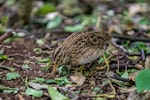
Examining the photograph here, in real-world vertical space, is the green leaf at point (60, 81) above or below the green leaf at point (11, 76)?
below

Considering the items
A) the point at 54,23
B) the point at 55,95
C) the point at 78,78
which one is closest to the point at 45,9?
the point at 54,23

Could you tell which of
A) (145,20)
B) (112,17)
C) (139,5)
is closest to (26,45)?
(112,17)

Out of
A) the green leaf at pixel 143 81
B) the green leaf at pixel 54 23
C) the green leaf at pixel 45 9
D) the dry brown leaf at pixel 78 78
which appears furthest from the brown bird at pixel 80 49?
the green leaf at pixel 45 9

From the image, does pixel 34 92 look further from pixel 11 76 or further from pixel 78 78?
pixel 78 78

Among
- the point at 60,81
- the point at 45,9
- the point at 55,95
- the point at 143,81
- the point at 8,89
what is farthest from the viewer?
the point at 45,9

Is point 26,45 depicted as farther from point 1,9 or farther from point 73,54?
point 1,9

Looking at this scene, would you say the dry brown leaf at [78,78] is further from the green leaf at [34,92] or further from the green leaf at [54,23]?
the green leaf at [54,23]
